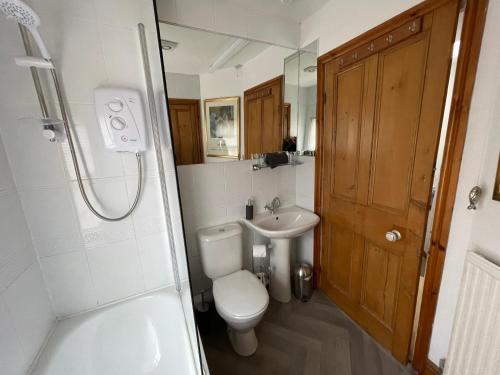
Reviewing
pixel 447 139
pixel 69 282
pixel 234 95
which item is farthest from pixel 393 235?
pixel 69 282

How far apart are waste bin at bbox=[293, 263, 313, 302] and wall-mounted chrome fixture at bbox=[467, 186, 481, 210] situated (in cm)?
127

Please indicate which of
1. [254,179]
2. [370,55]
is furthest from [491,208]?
[254,179]

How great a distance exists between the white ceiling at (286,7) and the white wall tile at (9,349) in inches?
83.3

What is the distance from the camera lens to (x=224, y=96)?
162 cm

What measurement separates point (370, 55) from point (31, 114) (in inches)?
72.3

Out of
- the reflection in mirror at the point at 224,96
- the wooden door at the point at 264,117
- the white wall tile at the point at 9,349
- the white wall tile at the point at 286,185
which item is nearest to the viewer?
the white wall tile at the point at 9,349

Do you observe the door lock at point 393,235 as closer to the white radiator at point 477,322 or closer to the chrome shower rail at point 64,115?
the white radiator at point 477,322

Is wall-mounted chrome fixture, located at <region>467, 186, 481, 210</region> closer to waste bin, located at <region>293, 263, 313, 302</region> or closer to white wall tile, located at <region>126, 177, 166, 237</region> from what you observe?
waste bin, located at <region>293, 263, 313, 302</region>

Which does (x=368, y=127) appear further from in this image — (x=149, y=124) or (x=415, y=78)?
(x=149, y=124)

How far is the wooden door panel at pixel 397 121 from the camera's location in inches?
43.4

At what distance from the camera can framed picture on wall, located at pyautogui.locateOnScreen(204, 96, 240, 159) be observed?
1589 mm

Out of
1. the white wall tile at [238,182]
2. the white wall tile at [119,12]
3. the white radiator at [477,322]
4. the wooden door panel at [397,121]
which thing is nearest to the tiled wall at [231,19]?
the white wall tile at [119,12]

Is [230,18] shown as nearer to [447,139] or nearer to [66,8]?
[66,8]

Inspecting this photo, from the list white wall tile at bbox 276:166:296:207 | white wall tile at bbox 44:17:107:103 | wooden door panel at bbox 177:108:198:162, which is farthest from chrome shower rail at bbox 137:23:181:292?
white wall tile at bbox 276:166:296:207
